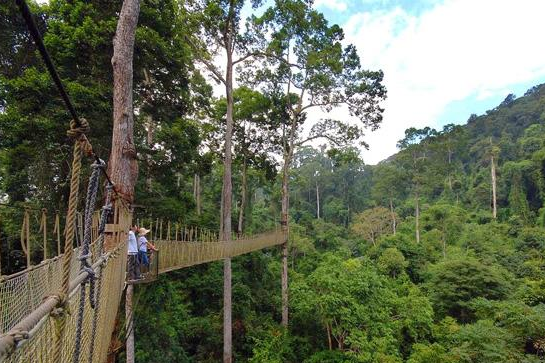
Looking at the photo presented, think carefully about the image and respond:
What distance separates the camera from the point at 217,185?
46.7 ft

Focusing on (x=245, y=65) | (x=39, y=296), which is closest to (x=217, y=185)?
(x=245, y=65)

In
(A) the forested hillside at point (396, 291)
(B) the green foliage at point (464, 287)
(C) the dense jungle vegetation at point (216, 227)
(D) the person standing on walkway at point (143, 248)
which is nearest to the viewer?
(D) the person standing on walkway at point (143, 248)

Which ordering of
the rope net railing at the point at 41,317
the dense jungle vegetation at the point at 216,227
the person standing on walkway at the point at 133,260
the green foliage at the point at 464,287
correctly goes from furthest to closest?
1. the green foliage at the point at 464,287
2. the dense jungle vegetation at the point at 216,227
3. the person standing on walkway at the point at 133,260
4. the rope net railing at the point at 41,317

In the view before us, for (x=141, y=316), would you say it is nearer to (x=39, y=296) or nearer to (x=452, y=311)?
(x=39, y=296)

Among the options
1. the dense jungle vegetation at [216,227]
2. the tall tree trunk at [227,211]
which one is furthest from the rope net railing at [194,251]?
the dense jungle vegetation at [216,227]

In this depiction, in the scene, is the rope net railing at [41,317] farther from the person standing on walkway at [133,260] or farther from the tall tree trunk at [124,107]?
the tall tree trunk at [124,107]

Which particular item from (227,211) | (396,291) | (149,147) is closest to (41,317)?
(227,211)

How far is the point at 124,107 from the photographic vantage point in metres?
3.07

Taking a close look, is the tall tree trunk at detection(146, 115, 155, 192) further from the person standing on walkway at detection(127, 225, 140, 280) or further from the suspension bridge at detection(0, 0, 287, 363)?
the suspension bridge at detection(0, 0, 287, 363)

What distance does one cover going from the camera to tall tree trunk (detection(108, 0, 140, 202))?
2955mm

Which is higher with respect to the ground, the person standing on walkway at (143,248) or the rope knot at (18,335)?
the rope knot at (18,335)

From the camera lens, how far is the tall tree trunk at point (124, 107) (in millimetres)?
2955

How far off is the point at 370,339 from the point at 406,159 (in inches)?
543

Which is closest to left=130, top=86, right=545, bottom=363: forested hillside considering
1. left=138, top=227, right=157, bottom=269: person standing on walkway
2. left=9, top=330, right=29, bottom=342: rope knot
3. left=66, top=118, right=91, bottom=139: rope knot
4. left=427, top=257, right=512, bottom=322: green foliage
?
left=427, top=257, right=512, bottom=322: green foliage
